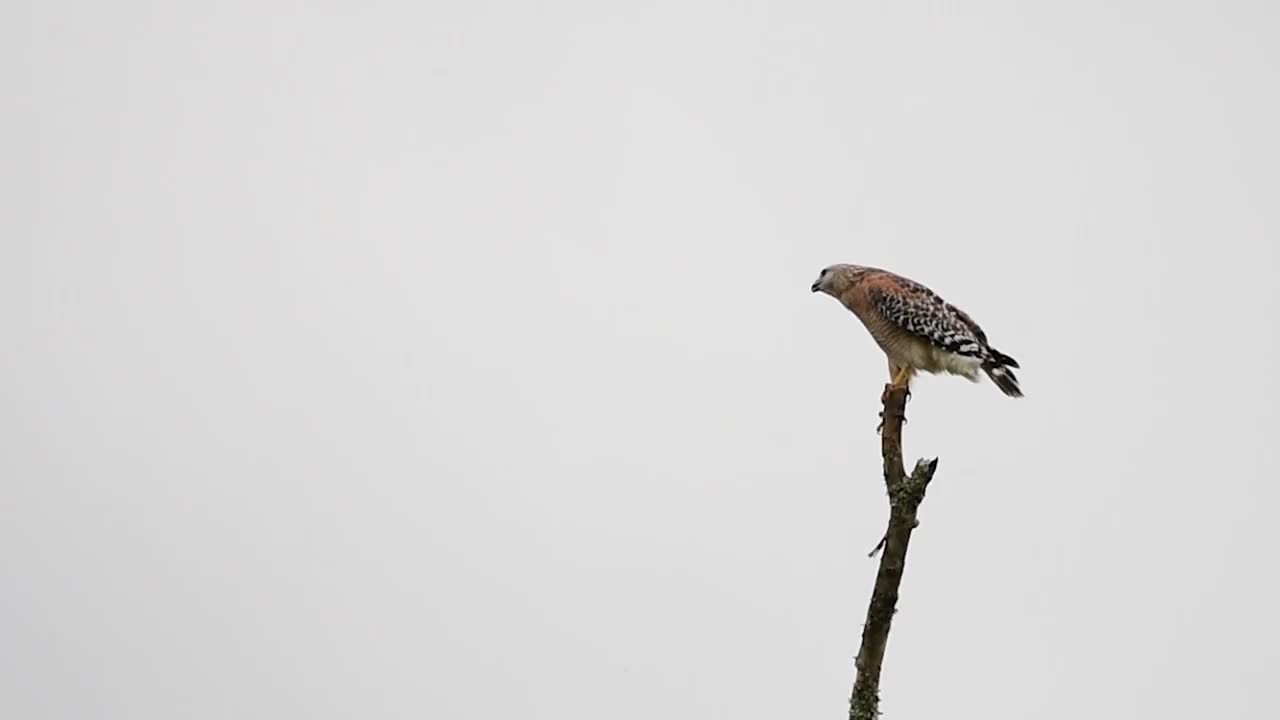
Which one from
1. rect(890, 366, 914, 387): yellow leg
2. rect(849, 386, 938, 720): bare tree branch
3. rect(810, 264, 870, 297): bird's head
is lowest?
rect(849, 386, 938, 720): bare tree branch

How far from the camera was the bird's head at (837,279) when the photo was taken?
13.5 meters

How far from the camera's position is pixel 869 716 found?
265 inches

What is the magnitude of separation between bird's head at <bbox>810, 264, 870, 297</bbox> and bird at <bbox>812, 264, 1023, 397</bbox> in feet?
0.64

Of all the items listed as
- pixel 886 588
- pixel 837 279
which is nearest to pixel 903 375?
pixel 837 279

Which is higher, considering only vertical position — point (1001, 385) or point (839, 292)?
point (839, 292)

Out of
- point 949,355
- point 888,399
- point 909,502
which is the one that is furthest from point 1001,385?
point 909,502

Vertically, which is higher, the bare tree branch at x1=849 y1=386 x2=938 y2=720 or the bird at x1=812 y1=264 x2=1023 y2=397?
the bird at x1=812 y1=264 x2=1023 y2=397

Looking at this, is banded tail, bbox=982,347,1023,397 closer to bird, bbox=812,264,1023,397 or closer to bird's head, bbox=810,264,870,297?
bird, bbox=812,264,1023,397

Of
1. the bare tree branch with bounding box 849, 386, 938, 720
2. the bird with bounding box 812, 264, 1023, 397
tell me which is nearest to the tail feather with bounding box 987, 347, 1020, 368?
the bird with bounding box 812, 264, 1023, 397

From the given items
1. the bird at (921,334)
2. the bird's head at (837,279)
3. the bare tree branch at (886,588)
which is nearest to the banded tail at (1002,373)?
the bird at (921,334)

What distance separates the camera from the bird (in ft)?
40.0

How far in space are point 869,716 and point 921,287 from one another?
6.74 m

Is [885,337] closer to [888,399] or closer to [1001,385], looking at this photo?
[1001,385]

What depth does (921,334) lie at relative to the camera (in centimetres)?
1227
